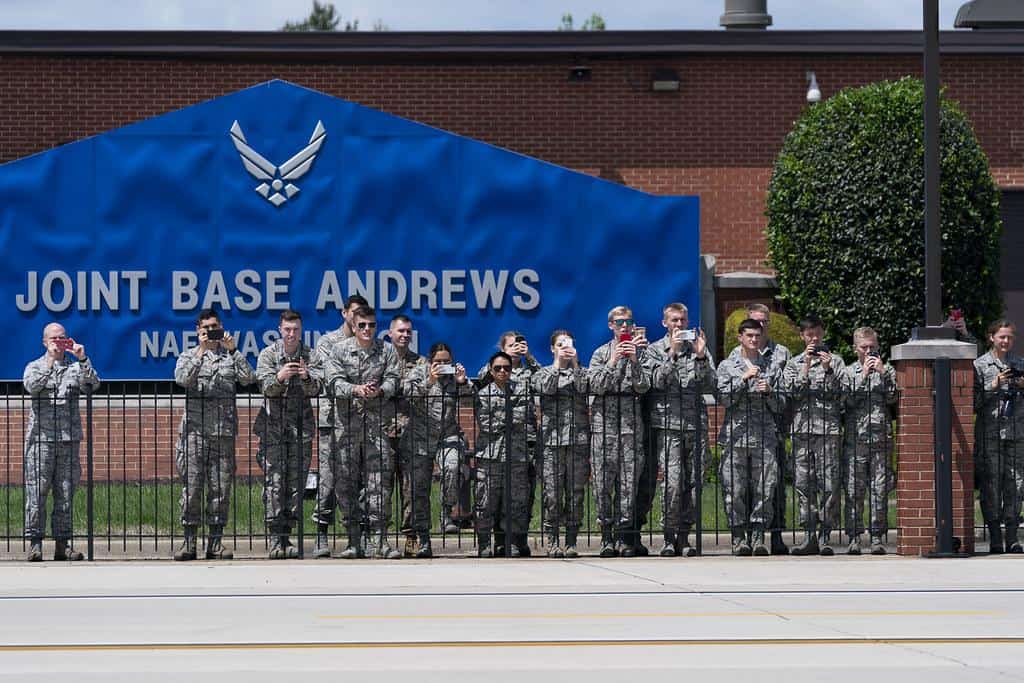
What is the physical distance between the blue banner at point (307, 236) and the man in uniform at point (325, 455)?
6.31 m

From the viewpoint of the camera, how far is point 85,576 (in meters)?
13.6

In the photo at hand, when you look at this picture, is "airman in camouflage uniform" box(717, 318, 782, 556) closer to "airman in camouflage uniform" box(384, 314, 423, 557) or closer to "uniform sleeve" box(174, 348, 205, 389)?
"airman in camouflage uniform" box(384, 314, 423, 557)

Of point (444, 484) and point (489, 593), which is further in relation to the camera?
point (444, 484)

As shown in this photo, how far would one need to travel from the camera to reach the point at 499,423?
14.9 metres

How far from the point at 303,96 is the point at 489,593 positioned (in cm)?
1083

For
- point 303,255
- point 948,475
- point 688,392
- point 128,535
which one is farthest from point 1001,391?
point 303,255

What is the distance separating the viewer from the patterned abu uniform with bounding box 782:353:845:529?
15.2 m

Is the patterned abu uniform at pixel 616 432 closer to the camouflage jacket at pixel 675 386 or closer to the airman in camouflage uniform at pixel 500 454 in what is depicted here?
the camouflage jacket at pixel 675 386

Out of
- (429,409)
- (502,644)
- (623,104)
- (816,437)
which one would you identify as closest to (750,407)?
(816,437)

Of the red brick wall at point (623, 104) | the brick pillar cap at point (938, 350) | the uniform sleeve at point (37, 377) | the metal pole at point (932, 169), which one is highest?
the red brick wall at point (623, 104)

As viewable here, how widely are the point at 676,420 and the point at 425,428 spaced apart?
2.12 metres

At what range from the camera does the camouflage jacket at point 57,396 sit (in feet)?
48.8

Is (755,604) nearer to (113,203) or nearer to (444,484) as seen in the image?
(444,484)

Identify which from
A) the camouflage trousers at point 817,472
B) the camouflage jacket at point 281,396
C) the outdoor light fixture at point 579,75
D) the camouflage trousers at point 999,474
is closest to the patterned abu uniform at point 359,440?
the camouflage jacket at point 281,396
